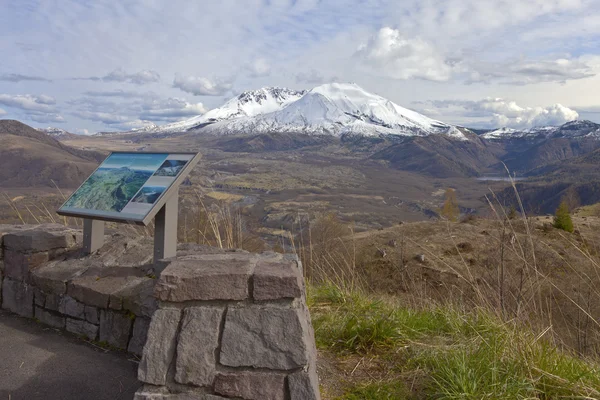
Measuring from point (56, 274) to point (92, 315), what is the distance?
25.3 inches

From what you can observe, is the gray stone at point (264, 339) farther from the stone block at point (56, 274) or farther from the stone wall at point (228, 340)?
the stone block at point (56, 274)

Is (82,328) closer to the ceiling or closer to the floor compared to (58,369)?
closer to the ceiling

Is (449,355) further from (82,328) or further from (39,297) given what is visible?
(39,297)

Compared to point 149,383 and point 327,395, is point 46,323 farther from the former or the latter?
point 327,395

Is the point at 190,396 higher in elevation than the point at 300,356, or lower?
lower

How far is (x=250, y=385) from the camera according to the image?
8.35ft

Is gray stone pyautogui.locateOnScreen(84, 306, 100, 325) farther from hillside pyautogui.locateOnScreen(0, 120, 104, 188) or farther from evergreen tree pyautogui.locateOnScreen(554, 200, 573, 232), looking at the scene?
hillside pyautogui.locateOnScreen(0, 120, 104, 188)

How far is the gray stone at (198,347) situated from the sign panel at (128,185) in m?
1.34

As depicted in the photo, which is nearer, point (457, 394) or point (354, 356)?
point (457, 394)

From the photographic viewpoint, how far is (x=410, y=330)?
3781mm

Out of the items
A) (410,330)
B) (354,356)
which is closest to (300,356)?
(354,356)

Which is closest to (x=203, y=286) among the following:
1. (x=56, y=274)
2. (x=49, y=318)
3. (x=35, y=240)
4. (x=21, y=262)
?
(x=56, y=274)

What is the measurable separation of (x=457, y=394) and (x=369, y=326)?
118cm

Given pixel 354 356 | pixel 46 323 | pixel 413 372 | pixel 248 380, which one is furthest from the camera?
pixel 46 323
